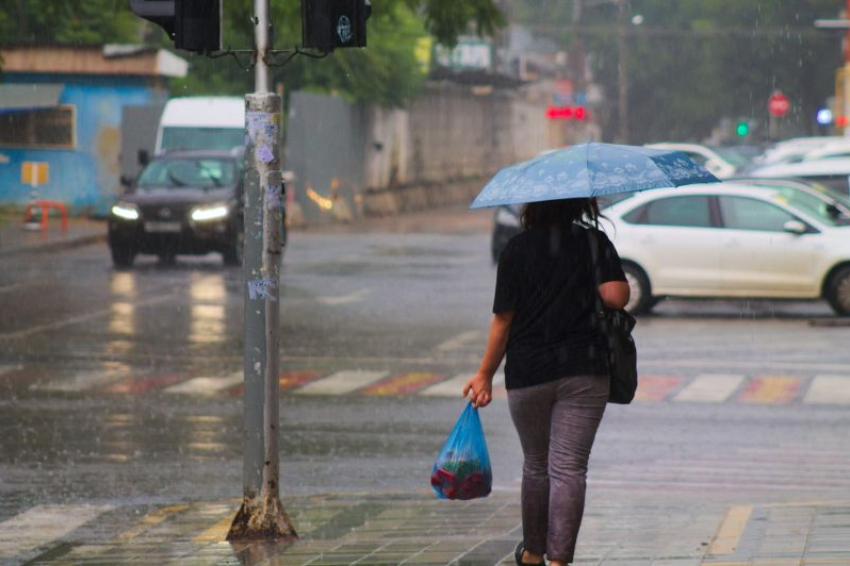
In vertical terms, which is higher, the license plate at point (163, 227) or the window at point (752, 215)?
the window at point (752, 215)

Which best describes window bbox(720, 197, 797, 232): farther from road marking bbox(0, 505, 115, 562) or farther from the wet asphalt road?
road marking bbox(0, 505, 115, 562)

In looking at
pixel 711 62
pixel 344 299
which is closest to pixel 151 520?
pixel 344 299

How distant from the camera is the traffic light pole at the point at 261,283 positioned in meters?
8.05

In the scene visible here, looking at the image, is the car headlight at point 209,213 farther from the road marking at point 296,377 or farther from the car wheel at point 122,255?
the road marking at point 296,377

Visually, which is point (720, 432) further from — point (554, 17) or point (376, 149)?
point (554, 17)

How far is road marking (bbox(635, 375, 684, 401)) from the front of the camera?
13617mm

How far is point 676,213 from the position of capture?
20.5 meters

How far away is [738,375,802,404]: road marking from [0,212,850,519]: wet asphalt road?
0.03 m

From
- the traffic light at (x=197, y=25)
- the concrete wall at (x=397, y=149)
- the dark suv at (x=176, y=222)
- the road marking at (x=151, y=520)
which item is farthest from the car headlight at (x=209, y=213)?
the traffic light at (x=197, y=25)

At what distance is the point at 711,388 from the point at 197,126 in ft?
74.4

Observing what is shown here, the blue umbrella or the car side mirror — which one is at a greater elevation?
the blue umbrella

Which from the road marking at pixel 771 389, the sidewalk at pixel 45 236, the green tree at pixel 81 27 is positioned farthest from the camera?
the green tree at pixel 81 27

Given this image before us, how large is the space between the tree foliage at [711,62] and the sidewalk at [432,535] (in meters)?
67.8

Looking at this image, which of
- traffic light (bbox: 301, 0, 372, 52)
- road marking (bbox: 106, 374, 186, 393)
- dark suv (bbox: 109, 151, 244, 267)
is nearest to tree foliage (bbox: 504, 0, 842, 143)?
dark suv (bbox: 109, 151, 244, 267)
